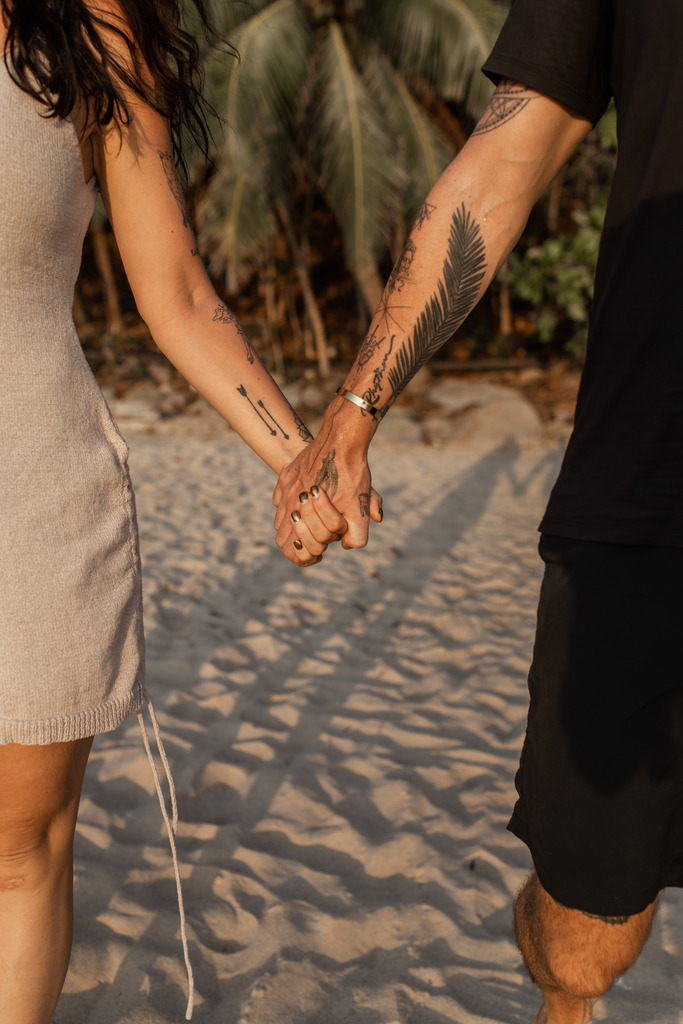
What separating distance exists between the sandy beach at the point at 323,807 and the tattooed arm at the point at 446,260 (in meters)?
1.30

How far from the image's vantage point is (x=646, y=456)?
51.4 inches

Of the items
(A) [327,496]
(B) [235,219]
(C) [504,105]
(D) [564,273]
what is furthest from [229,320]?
(D) [564,273]

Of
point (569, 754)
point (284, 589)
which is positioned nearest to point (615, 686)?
point (569, 754)

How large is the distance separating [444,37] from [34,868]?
1115 cm

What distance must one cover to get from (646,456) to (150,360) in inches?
514

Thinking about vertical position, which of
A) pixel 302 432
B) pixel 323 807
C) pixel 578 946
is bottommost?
pixel 323 807

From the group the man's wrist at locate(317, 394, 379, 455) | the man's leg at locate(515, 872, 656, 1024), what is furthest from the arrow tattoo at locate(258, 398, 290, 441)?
the man's leg at locate(515, 872, 656, 1024)

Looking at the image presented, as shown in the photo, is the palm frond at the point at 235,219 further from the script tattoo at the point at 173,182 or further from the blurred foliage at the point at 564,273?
the script tattoo at the point at 173,182

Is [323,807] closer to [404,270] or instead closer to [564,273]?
[404,270]

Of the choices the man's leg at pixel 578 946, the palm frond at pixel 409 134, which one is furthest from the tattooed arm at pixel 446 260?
the palm frond at pixel 409 134

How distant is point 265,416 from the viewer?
156cm

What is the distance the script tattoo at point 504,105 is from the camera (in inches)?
53.9

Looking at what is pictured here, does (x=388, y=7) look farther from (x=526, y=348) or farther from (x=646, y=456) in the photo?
(x=646, y=456)

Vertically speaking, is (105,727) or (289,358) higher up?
(105,727)
